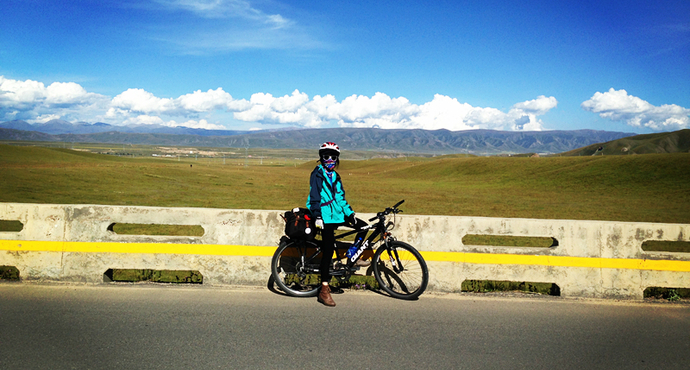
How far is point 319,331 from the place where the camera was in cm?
518

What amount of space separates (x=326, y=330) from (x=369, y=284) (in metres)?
2.32

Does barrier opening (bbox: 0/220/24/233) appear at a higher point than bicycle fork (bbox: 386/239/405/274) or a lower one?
lower

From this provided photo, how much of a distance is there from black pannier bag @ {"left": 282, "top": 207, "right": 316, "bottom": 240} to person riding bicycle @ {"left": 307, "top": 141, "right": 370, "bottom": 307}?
90mm

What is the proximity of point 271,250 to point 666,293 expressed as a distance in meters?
5.96

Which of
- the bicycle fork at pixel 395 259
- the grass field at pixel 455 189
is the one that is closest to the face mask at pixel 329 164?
the bicycle fork at pixel 395 259

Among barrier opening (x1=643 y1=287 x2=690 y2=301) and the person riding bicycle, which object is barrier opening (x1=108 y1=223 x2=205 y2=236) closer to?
the person riding bicycle

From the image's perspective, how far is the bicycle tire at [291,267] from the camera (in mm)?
6602

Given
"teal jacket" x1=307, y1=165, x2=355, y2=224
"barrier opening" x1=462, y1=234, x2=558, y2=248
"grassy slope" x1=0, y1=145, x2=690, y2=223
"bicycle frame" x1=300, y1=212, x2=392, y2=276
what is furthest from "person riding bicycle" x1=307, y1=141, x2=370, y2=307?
"grassy slope" x1=0, y1=145, x2=690, y2=223

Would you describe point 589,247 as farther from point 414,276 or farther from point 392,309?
point 392,309

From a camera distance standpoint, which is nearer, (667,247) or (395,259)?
(395,259)

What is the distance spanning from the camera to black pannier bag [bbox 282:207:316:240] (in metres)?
6.24

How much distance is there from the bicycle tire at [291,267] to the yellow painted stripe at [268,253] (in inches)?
11.3

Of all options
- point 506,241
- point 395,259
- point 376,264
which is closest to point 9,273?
point 376,264

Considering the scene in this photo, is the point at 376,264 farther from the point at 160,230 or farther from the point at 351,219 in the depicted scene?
the point at 160,230
